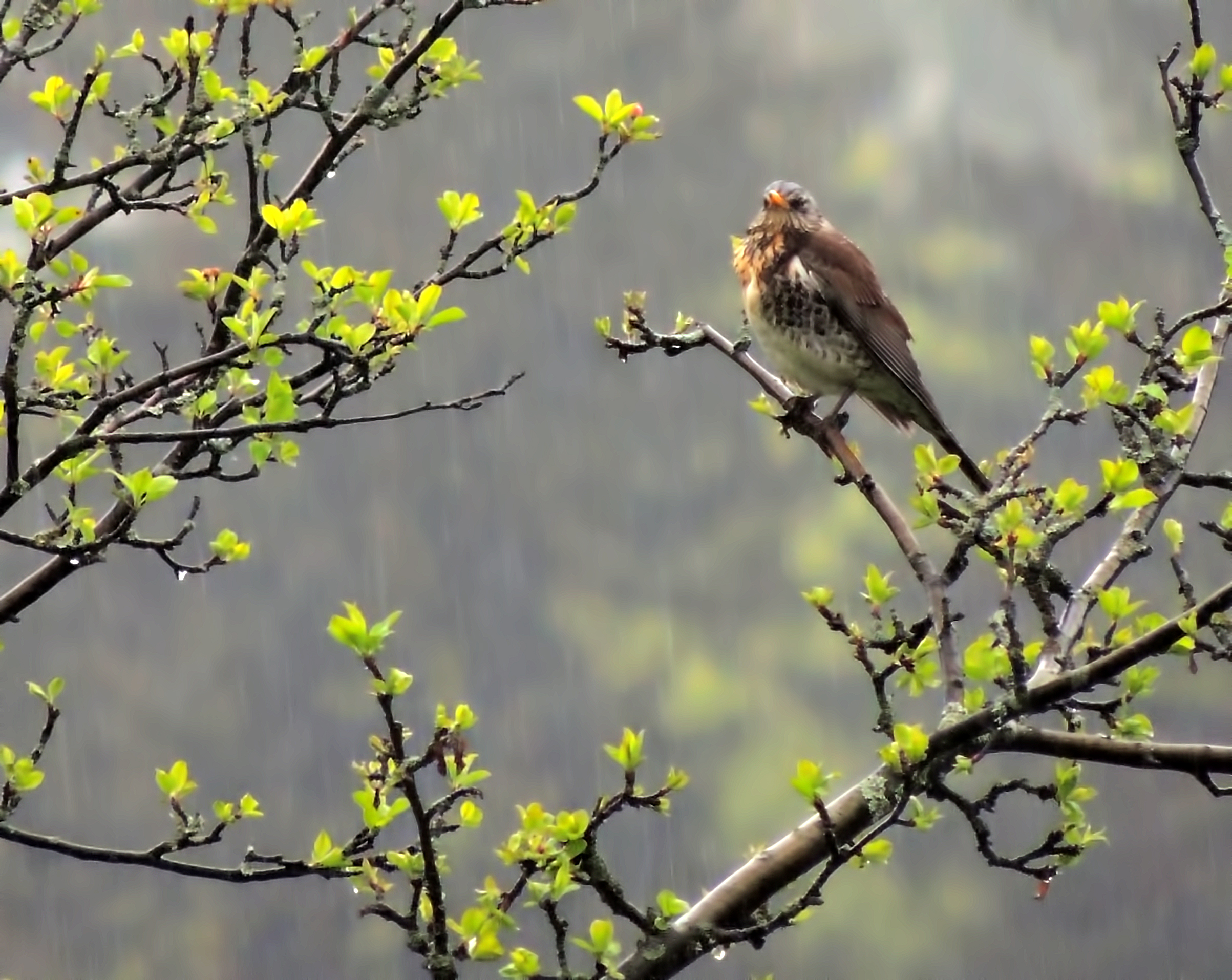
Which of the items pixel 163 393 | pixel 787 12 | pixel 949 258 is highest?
pixel 787 12

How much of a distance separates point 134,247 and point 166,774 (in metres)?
2.32

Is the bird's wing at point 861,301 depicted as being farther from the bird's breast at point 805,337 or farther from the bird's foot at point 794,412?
the bird's foot at point 794,412

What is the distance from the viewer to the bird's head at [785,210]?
230 centimetres

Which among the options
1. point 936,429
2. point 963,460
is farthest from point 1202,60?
point 936,429

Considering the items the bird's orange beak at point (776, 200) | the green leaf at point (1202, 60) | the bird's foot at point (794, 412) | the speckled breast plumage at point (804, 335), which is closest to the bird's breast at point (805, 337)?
the speckled breast plumage at point (804, 335)

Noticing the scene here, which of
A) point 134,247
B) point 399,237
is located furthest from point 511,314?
point 134,247

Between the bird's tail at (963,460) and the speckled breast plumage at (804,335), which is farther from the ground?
the speckled breast plumage at (804,335)

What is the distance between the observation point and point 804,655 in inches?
131

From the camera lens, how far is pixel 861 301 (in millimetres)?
2217

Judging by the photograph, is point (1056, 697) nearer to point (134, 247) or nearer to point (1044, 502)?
point (1044, 502)

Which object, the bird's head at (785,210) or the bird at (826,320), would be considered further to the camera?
the bird's head at (785,210)

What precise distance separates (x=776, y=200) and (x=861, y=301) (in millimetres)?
222

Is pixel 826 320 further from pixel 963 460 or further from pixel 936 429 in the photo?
pixel 963 460

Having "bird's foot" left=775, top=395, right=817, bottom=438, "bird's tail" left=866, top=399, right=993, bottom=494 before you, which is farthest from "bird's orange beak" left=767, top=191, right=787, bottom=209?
"bird's foot" left=775, top=395, right=817, bottom=438
